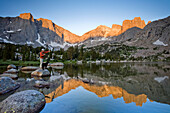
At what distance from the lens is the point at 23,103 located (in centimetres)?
660

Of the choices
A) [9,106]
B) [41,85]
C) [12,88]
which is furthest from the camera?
[41,85]

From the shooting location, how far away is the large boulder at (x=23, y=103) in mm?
6249

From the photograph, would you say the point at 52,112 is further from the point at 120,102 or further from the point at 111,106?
the point at 120,102

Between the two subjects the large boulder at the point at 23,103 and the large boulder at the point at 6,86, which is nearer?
the large boulder at the point at 23,103

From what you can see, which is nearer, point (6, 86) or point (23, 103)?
point (23, 103)

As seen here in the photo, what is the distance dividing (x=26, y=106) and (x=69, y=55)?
303 ft

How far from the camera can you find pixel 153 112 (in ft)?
22.3

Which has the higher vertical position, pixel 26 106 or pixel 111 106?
pixel 26 106

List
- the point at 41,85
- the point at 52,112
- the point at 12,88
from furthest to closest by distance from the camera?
the point at 41,85 → the point at 12,88 → the point at 52,112

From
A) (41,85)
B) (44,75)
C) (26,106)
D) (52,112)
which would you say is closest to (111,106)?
(52,112)

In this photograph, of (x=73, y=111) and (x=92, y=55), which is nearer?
(x=73, y=111)

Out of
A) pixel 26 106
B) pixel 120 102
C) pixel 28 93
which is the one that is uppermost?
pixel 28 93

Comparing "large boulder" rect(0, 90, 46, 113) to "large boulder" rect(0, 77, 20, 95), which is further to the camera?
"large boulder" rect(0, 77, 20, 95)

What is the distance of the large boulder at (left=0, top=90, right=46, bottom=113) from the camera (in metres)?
6.25
